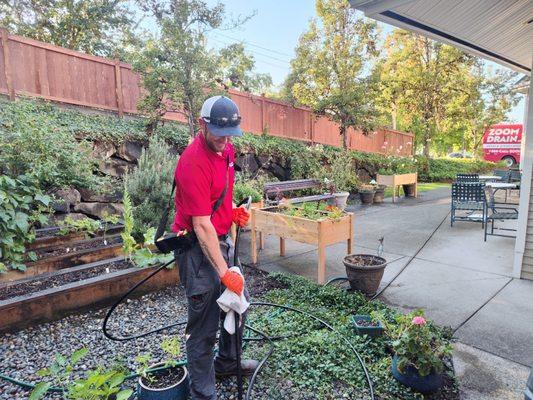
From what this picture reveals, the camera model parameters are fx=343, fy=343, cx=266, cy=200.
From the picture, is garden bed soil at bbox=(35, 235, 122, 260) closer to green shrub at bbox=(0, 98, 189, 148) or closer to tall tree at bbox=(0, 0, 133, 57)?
green shrub at bbox=(0, 98, 189, 148)

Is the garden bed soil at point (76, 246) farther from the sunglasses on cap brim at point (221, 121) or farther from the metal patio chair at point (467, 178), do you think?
the metal patio chair at point (467, 178)

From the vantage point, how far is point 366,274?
3.40 m

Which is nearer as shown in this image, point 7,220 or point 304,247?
point 7,220

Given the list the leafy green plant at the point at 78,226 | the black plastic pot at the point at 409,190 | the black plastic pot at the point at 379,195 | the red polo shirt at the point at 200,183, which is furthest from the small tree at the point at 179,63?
the black plastic pot at the point at 409,190

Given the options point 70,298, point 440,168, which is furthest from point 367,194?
point 440,168

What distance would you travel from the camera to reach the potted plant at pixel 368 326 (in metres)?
2.67

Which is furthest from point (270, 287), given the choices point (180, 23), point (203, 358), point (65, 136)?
point (180, 23)

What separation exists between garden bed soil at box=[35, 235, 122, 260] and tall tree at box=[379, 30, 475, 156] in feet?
43.3

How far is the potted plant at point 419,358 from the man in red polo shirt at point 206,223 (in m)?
1.18

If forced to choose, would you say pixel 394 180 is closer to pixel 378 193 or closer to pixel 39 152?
pixel 378 193

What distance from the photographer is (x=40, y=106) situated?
18.8 feet

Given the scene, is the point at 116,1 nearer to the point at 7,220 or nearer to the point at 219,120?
the point at 7,220

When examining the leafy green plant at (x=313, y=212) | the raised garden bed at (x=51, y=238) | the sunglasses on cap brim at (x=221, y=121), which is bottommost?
the raised garden bed at (x=51, y=238)

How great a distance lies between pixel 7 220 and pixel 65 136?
1632mm
